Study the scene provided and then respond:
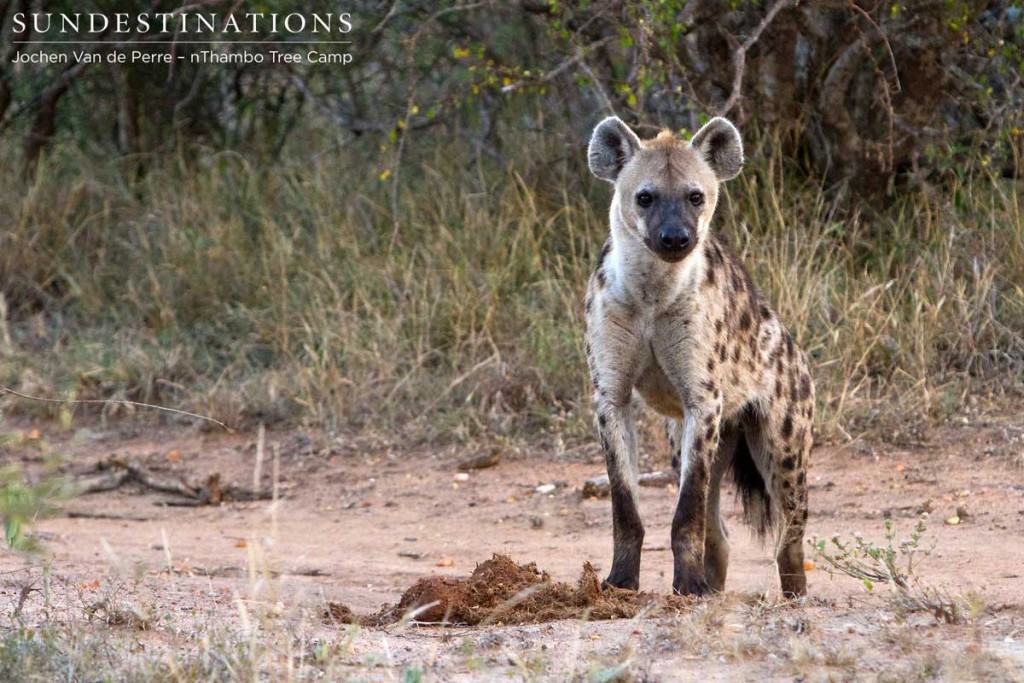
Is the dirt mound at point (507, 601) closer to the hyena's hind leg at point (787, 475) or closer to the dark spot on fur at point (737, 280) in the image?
the hyena's hind leg at point (787, 475)

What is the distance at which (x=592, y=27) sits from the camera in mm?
6582

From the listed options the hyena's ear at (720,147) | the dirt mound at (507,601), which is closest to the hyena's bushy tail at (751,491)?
the hyena's ear at (720,147)

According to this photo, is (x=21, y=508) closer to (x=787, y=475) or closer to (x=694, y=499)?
(x=694, y=499)

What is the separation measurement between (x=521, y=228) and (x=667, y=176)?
8.77 ft

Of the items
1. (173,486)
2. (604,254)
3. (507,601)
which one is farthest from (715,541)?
(173,486)

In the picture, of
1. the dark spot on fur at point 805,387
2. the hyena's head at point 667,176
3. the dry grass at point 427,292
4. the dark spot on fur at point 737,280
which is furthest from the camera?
the dry grass at point 427,292

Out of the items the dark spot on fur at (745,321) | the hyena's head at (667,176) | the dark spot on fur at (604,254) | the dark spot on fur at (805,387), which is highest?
the hyena's head at (667,176)

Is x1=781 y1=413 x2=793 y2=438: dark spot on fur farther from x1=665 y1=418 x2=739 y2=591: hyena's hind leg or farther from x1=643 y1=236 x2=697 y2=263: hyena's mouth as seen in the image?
x1=643 y1=236 x2=697 y2=263: hyena's mouth

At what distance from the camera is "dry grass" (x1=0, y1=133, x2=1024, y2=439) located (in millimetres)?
6039

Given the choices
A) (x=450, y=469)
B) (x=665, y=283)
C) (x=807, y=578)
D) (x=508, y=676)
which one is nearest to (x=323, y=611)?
(x=508, y=676)

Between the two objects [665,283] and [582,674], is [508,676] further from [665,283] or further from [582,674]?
[665,283]

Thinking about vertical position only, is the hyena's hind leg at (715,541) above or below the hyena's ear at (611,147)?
below

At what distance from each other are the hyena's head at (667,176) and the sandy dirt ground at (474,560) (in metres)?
1.01

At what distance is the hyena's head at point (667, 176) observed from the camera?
3990 millimetres
